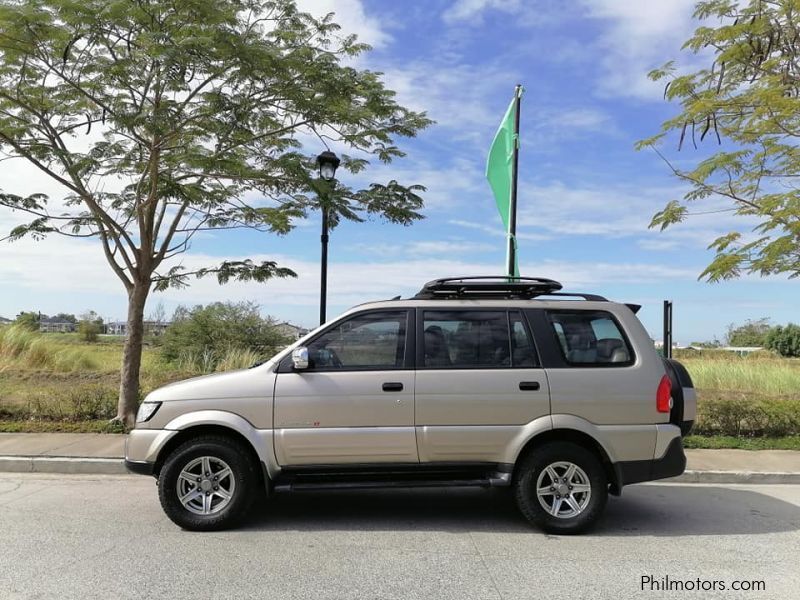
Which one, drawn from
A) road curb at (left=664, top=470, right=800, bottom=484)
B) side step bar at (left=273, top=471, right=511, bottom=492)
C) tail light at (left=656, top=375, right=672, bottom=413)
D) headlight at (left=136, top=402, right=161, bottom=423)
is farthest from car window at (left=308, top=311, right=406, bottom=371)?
road curb at (left=664, top=470, right=800, bottom=484)

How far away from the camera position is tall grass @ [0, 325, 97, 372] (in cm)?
1725

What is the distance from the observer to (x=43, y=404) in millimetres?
10875

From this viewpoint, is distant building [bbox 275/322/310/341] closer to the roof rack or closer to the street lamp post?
the street lamp post

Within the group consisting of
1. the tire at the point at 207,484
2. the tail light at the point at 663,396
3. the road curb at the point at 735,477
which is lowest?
the road curb at the point at 735,477

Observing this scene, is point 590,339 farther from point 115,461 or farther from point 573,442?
point 115,461

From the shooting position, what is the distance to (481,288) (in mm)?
5980

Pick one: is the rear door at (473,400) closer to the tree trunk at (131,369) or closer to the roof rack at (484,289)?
the roof rack at (484,289)

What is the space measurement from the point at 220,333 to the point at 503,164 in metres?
10.3

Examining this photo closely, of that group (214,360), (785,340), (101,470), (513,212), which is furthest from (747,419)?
(785,340)

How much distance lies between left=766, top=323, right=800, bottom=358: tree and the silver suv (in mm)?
31854

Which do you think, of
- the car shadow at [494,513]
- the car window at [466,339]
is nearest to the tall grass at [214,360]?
the car shadow at [494,513]

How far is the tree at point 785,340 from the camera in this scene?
109 feet

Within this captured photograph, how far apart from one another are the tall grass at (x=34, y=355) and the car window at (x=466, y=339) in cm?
1448

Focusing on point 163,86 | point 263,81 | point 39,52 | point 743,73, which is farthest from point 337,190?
point 743,73
